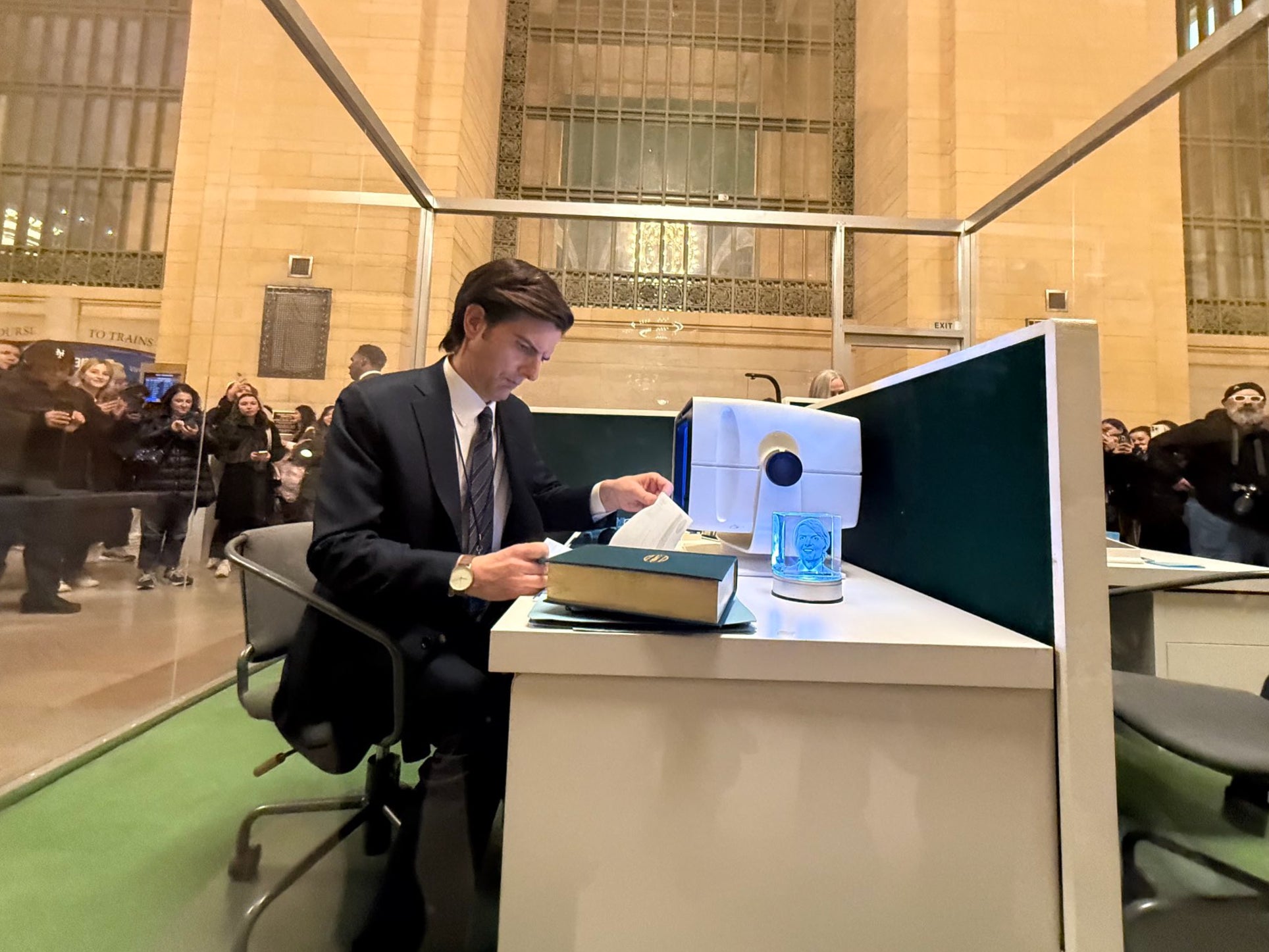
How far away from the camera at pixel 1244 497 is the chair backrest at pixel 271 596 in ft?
12.6

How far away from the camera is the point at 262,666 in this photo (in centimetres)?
236

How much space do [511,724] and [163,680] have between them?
7.20ft

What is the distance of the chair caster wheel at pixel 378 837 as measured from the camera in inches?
51.2

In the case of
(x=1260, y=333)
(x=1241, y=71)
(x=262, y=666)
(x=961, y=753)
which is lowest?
(x=262, y=666)

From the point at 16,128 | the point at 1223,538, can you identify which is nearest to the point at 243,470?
the point at 16,128

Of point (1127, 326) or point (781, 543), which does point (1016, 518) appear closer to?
point (781, 543)

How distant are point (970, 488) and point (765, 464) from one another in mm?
339

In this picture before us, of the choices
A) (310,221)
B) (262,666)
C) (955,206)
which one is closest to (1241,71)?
(955,206)

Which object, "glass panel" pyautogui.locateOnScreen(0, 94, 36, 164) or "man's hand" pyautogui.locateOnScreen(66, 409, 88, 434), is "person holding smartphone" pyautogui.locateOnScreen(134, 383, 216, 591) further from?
"glass panel" pyautogui.locateOnScreen(0, 94, 36, 164)

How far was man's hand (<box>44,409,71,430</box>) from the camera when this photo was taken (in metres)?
1.59

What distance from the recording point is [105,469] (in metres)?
1.83

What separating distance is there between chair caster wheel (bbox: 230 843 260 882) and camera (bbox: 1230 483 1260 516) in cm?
401

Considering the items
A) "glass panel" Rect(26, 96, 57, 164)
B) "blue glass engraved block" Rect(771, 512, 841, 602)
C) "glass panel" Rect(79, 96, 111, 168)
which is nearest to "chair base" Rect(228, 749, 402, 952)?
"blue glass engraved block" Rect(771, 512, 841, 602)

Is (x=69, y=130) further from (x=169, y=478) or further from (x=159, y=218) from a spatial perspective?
(x=169, y=478)
